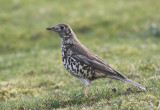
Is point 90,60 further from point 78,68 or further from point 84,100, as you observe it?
point 84,100

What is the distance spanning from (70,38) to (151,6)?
1656 cm

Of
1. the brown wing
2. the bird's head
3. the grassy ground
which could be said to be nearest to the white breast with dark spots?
the brown wing

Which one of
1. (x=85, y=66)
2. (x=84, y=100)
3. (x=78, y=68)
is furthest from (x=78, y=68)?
(x=84, y=100)

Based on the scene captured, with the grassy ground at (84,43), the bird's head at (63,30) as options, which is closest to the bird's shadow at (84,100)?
the grassy ground at (84,43)

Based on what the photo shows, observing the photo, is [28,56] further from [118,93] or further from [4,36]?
[118,93]

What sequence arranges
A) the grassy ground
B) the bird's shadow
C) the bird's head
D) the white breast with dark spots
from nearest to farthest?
the bird's shadow < the grassy ground < the white breast with dark spots < the bird's head

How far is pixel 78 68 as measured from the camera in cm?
899

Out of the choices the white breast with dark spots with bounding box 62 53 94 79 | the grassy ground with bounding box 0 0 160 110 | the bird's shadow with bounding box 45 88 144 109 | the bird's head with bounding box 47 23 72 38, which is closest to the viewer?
the bird's shadow with bounding box 45 88 144 109

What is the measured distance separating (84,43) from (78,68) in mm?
11339

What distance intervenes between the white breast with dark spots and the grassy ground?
0.53m

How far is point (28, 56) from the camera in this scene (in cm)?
1836

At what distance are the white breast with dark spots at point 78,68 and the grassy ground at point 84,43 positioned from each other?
530mm

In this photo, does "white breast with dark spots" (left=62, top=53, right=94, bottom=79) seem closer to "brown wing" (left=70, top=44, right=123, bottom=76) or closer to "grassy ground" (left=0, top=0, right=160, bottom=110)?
"brown wing" (left=70, top=44, right=123, bottom=76)

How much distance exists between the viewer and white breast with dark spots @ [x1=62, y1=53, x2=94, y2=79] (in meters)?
8.98
